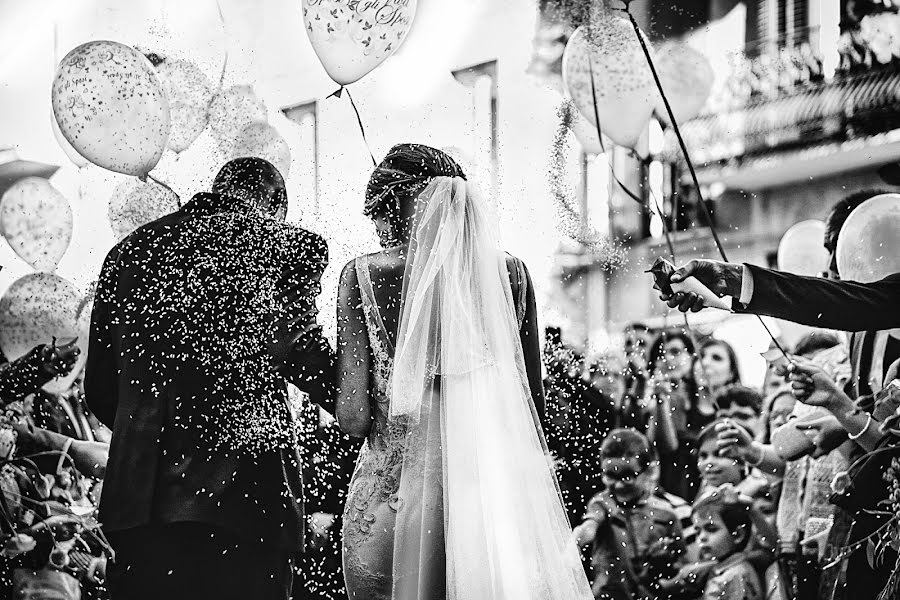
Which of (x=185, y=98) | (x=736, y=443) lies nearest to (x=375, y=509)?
(x=736, y=443)

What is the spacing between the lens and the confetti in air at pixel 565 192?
139 inches

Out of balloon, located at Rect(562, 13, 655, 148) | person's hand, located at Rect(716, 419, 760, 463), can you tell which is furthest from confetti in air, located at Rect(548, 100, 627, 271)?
person's hand, located at Rect(716, 419, 760, 463)

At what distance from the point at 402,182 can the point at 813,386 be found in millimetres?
1363

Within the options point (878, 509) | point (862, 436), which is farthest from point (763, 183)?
point (878, 509)

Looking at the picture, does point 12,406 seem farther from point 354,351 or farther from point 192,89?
point 354,351

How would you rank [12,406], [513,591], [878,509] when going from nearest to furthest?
[513,591], [878,509], [12,406]

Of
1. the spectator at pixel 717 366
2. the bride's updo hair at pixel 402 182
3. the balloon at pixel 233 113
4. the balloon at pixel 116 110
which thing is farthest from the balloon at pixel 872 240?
the balloon at pixel 116 110

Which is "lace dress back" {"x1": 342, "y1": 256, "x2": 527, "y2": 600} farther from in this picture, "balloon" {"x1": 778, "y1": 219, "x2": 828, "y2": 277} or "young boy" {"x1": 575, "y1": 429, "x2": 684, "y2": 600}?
"balloon" {"x1": 778, "y1": 219, "x2": 828, "y2": 277}

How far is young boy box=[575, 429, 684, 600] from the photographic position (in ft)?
11.1

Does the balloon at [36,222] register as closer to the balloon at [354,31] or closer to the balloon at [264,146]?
the balloon at [264,146]

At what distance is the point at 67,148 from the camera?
3.78 metres

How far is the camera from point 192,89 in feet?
12.1

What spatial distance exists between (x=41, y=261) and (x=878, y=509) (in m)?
2.78

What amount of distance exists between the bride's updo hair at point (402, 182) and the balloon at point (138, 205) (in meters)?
0.92
